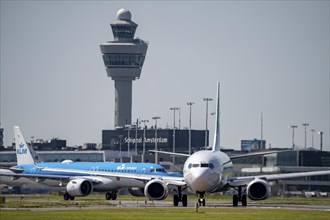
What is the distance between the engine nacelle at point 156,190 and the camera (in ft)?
302

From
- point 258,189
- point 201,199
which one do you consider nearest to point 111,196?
point 201,199

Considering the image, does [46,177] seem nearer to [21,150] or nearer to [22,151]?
[22,151]

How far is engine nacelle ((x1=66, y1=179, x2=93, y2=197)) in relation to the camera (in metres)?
114

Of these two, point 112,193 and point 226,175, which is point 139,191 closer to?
point 112,193

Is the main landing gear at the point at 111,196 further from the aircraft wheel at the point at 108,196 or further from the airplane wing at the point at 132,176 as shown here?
the airplane wing at the point at 132,176

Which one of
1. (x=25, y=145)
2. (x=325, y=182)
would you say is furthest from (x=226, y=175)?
(x=325, y=182)

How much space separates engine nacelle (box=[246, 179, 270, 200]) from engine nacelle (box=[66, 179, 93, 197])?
28.0 metres

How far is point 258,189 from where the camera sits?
91.1 meters

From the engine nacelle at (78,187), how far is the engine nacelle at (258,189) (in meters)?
28.0

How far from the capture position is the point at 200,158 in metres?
87.9

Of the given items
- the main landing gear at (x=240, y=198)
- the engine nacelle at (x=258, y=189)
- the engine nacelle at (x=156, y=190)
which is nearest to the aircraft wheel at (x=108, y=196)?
the engine nacelle at (x=156, y=190)

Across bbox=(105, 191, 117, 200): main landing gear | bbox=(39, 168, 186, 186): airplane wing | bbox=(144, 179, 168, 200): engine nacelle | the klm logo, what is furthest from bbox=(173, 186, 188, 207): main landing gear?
the klm logo

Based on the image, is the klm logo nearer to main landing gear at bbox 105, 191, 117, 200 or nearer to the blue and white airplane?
the blue and white airplane

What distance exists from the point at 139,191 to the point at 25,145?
920 inches
